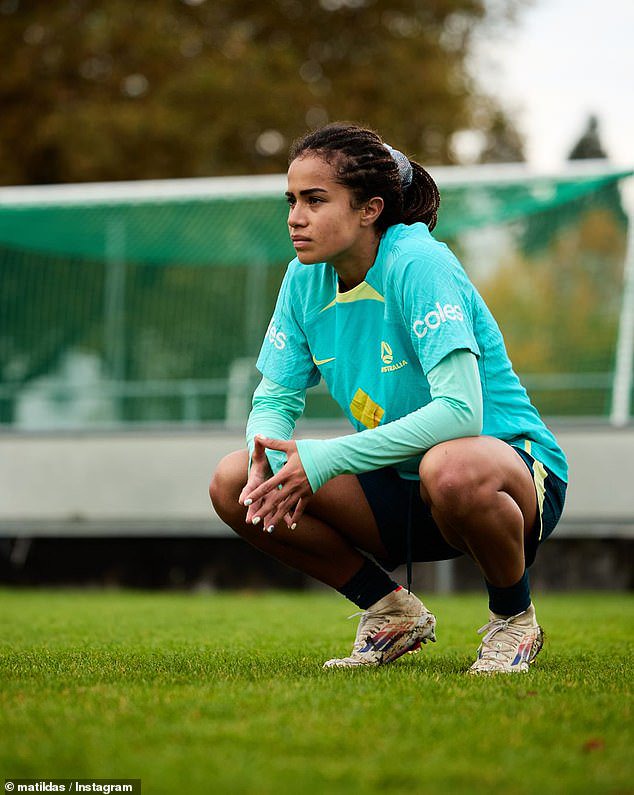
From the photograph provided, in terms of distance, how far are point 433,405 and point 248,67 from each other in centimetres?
1467

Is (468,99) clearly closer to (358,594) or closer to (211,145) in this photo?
(211,145)

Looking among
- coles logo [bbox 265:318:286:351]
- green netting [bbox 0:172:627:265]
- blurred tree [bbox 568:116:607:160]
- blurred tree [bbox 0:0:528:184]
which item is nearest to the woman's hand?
coles logo [bbox 265:318:286:351]

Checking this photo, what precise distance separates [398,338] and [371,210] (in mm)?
401

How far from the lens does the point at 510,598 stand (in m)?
3.63

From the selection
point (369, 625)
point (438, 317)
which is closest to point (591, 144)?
point (369, 625)

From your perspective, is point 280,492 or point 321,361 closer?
point 280,492

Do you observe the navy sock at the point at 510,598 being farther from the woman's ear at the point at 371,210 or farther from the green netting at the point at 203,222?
the green netting at the point at 203,222

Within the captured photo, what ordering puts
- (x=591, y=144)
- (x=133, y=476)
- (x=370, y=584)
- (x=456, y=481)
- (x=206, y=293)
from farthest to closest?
(x=591, y=144) < (x=206, y=293) < (x=133, y=476) < (x=370, y=584) < (x=456, y=481)

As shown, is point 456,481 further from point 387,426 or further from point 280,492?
point 280,492

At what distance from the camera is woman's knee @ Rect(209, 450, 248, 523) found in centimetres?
382

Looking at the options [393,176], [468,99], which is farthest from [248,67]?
[393,176]

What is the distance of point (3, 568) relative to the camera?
1116cm

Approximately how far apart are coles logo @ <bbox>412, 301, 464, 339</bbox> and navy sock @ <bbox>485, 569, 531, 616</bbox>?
0.80 meters

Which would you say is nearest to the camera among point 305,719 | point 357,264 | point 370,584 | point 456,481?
point 305,719
